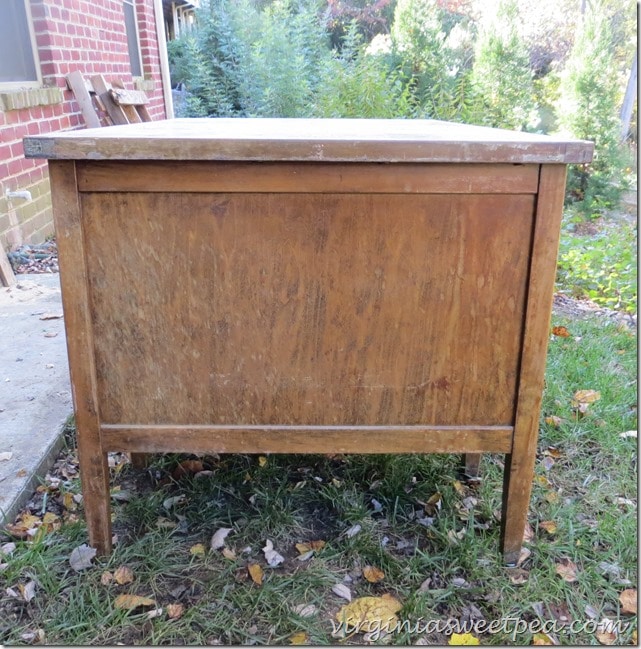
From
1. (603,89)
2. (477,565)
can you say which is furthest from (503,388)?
(603,89)

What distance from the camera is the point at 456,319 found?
1.65 m

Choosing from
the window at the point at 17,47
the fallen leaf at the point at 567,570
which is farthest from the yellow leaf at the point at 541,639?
the window at the point at 17,47

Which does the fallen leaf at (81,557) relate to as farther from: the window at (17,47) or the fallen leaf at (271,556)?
the window at (17,47)

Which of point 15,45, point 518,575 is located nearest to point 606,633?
point 518,575

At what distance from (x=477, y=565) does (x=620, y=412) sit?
4.40 ft

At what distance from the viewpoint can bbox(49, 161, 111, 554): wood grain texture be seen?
1.53 meters

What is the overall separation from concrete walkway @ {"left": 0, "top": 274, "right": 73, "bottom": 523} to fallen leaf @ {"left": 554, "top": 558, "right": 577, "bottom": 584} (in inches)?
67.5

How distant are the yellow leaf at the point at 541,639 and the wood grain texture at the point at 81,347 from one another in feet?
4.05

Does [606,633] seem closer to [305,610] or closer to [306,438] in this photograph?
[305,610]

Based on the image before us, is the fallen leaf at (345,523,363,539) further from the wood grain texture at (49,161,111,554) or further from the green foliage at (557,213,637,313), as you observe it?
the green foliage at (557,213,637,313)

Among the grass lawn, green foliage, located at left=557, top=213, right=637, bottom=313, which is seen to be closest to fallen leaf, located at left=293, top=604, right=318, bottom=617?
the grass lawn

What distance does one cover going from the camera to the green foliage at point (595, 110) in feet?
27.0

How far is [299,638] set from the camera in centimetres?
164

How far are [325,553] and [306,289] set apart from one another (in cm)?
86
